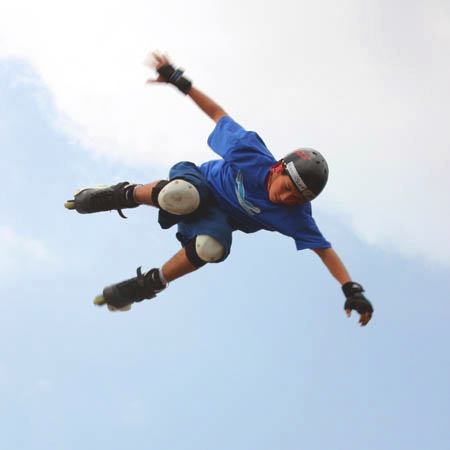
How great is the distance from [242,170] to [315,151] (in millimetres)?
654

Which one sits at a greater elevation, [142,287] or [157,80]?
[157,80]

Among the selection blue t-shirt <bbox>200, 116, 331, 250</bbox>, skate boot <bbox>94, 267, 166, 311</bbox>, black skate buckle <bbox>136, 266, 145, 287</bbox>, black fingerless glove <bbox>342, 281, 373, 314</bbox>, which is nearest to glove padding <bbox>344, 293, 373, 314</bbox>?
black fingerless glove <bbox>342, 281, 373, 314</bbox>

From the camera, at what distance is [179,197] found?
594 cm

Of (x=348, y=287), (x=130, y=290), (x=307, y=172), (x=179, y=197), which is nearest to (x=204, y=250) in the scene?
(x=179, y=197)

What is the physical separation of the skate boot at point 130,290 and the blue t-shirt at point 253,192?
0.94m

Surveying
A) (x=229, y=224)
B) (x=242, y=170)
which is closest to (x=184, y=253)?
(x=229, y=224)

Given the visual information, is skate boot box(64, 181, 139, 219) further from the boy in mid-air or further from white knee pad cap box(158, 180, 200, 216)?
white knee pad cap box(158, 180, 200, 216)

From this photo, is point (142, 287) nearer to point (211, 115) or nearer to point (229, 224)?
point (229, 224)

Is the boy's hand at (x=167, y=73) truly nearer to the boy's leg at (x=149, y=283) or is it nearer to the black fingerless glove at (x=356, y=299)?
the boy's leg at (x=149, y=283)

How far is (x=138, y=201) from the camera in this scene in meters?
6.40

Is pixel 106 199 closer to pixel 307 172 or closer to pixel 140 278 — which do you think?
pixel 140 278

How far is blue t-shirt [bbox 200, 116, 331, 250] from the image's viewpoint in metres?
6.11

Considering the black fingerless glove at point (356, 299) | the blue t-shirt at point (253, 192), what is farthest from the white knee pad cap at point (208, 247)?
the black fingerless glove at point (356, 299)

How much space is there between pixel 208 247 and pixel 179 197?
49 cm
